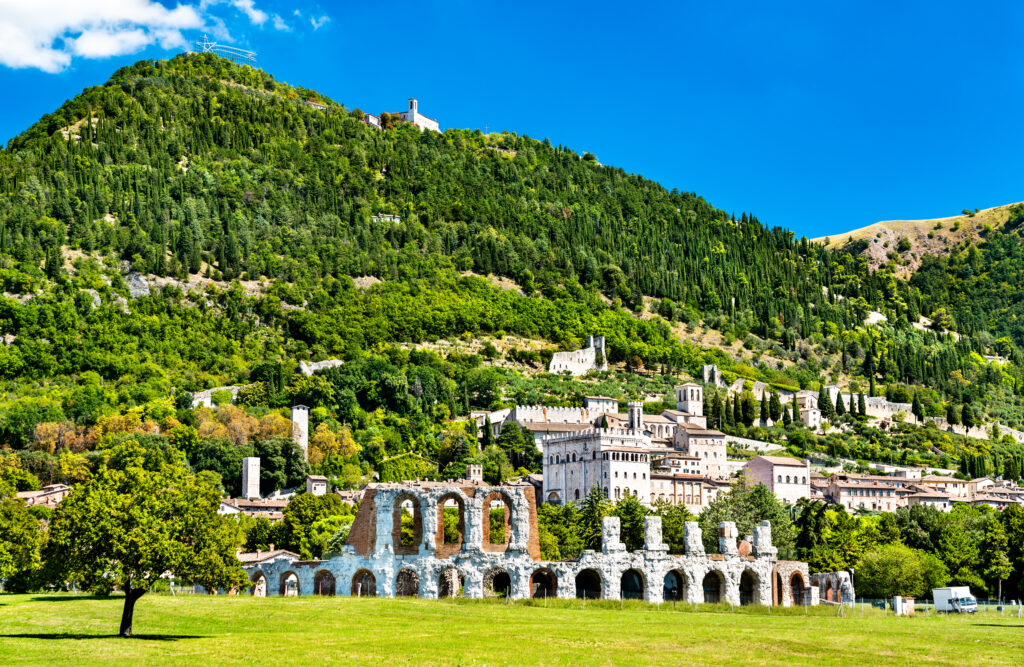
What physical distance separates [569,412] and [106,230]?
74.8 metres

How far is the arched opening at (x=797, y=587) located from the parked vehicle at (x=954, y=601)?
21.2 feet

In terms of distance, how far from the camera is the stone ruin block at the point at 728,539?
62281mm

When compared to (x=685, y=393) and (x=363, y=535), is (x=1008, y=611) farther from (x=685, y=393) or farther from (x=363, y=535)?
(x=685, y=393)

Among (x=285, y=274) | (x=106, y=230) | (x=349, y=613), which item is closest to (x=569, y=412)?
(x=285, y=274)

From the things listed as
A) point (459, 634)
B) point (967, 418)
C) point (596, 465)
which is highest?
point (967, 418)

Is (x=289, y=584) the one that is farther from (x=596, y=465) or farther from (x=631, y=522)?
(x=596, y=465)

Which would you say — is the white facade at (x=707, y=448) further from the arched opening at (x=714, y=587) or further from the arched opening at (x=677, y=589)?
the arched opening at (x=714, y=587)

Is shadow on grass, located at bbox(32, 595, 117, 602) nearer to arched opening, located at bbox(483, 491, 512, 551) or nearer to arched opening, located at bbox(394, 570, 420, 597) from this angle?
arched opening, located at bbox(394, 570, 420, 597)

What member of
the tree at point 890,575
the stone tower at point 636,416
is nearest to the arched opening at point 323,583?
the tree at point 890,575

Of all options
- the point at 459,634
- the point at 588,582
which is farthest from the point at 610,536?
the point at 459,634

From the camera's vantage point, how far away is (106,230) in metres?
179

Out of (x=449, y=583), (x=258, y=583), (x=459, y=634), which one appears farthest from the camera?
(x=258, y=583)

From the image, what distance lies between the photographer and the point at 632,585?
67.4 meters

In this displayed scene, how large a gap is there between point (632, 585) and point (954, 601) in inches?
638
